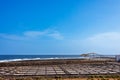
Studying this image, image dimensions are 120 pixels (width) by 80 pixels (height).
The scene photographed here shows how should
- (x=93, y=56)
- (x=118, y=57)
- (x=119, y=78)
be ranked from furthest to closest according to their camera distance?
(x=93, y=56)
(x=118, y=57)
(x=119, y=78)

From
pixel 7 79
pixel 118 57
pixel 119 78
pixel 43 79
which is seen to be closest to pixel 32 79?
pixel 43 79

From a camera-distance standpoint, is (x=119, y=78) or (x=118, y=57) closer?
(x=119, y=78)

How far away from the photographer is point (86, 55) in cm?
4900

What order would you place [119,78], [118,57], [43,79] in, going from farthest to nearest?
1. [118,57]
2. [119,78]
3. [43,79]

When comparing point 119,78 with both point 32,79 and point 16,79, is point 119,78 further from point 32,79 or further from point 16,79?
point 16,79

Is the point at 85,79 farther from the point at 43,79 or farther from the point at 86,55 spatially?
the point at 86,55

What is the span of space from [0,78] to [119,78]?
8355 mm

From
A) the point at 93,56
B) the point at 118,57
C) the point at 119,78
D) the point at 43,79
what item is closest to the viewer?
the point at 43,79

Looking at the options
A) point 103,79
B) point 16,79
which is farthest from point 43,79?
point 103,79

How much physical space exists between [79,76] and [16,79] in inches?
182

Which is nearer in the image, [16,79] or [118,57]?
[16,79]

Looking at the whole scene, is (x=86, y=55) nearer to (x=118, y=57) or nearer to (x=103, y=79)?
(x=118, y=57)

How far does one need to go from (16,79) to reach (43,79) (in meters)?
1.86

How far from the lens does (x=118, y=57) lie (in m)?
34.2
